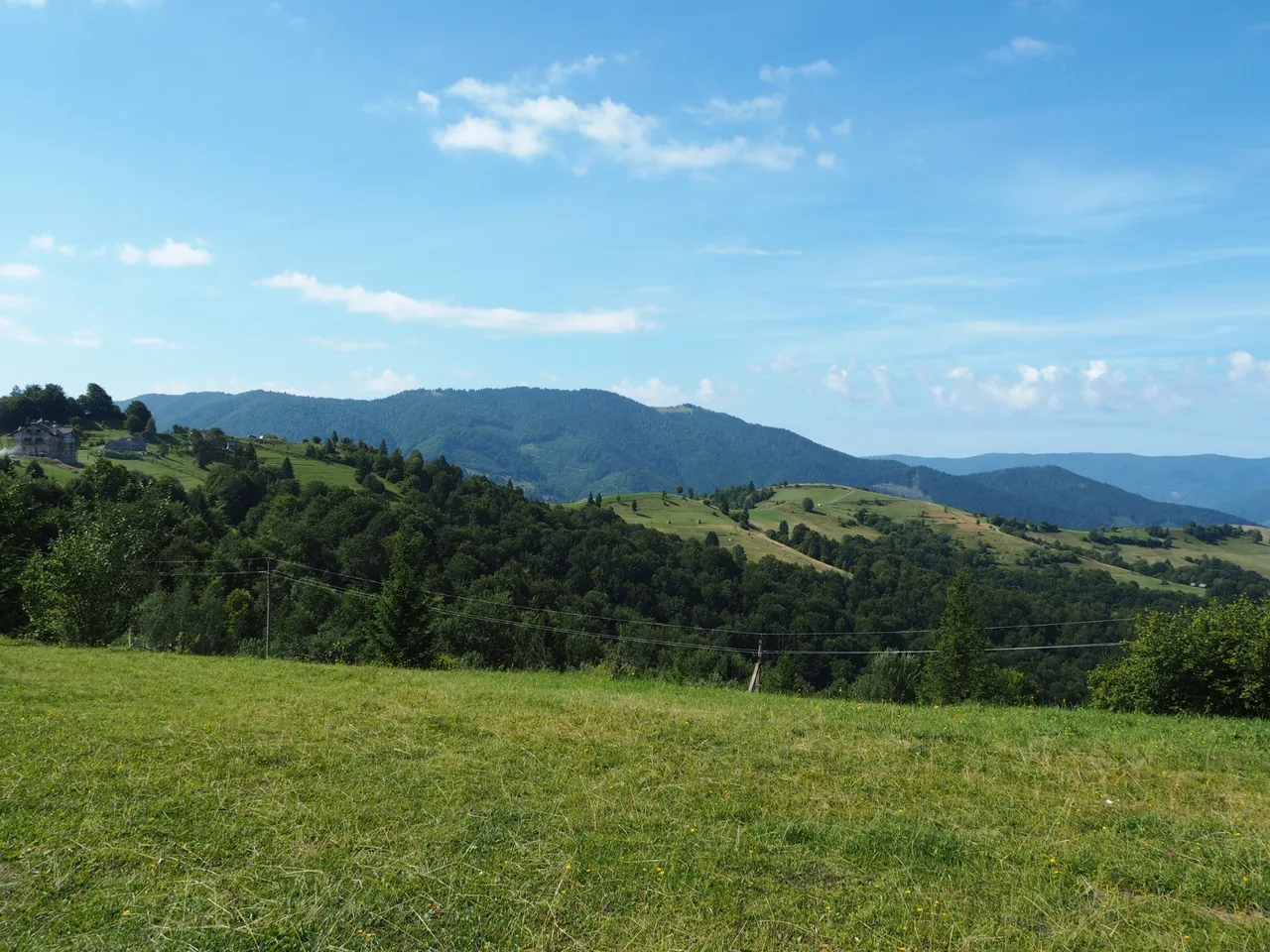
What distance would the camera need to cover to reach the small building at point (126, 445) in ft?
415

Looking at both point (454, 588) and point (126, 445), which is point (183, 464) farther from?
point (454, 588)

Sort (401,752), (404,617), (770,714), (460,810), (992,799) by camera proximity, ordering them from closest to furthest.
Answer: (460,810), (992,799), (401,752), (770,714), (404,617)

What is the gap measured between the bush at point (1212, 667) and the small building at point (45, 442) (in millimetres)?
139818

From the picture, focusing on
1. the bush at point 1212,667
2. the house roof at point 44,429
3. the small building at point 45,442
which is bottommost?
the bush at point 1212,667

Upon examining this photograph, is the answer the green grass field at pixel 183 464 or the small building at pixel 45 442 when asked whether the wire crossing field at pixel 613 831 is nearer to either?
the green grass field at pixel 183 464

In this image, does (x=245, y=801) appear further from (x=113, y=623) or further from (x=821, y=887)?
(x=113, y=623)

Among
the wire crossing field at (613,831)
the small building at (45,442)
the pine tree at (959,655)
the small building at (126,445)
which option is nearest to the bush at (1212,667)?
the wire crossing field at (613,831)

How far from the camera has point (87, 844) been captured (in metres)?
7.98

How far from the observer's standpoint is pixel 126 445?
422 ft

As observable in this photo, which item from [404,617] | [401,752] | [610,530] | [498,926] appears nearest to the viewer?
[498,926]

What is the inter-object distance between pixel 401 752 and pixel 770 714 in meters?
7.83

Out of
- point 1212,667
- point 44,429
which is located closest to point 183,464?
point 44,429

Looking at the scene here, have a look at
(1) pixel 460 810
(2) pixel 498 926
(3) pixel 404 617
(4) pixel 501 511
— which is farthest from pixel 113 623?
(4) pixel 501 511

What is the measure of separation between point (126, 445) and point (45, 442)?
37.4 ft
